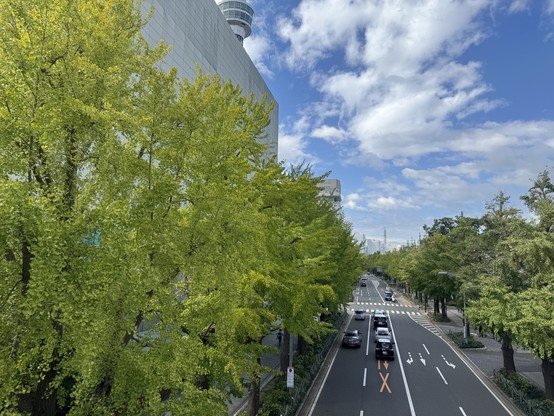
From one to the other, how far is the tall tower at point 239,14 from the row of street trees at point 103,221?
79.2 metres

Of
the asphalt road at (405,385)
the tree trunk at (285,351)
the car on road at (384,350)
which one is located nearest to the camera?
the asphalt road at (405,385)

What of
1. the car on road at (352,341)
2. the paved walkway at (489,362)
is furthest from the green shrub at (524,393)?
the car on road at (352,341)

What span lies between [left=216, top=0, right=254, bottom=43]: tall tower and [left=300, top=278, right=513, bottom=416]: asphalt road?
230 feet

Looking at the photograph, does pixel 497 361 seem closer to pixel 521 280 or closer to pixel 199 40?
pixel 521 280

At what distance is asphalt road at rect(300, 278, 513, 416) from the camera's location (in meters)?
17.7

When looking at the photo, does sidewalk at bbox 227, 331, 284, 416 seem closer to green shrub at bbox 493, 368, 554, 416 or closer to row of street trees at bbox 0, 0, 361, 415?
row of street trees at bbox 0, 0, 361, 415

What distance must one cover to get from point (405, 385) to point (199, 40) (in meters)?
33.5

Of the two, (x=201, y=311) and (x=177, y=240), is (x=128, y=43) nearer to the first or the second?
(x=177, y=240)

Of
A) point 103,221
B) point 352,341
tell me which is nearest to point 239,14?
point 352,341

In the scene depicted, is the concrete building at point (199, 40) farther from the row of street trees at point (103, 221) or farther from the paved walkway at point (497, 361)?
the paved walkway at point (497, 361)

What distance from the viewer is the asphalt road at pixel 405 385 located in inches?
698

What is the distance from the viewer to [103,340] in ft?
18.5

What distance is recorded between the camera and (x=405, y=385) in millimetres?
21375

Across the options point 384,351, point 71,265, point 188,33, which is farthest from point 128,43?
point 188,33
